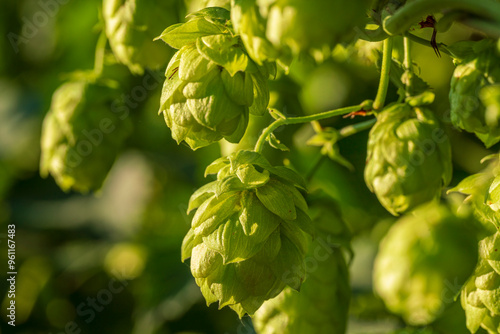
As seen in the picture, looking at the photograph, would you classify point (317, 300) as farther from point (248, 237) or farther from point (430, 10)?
point (430, 10)

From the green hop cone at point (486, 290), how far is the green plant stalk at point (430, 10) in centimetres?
54

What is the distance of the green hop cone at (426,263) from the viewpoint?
174 centimetres

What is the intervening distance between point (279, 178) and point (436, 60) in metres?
1.31

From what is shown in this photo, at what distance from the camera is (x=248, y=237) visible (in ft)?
4.03

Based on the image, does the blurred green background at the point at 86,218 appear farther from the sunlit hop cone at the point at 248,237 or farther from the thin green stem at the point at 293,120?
the sunlit hop cone at the point at 248,237

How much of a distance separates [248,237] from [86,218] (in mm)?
2418

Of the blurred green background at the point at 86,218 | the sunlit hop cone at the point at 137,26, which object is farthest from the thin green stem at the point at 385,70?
the blurred green background at the point at 86,218

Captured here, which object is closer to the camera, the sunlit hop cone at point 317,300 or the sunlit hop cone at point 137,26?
the sunlit hop cone at point 317,300

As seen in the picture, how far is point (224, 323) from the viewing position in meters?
2.81

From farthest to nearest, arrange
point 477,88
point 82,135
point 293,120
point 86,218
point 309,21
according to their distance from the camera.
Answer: point 86,218 → point 82,135 → point 293,120 → point 477,88 → point 309,21

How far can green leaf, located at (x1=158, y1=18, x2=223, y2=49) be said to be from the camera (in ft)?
4.13

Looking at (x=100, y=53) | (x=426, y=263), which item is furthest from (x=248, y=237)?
(x=100, y=53)

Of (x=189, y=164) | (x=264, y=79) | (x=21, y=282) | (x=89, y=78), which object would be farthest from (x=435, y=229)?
(x=21, y=282)

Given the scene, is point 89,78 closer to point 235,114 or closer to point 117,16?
point 117,16
